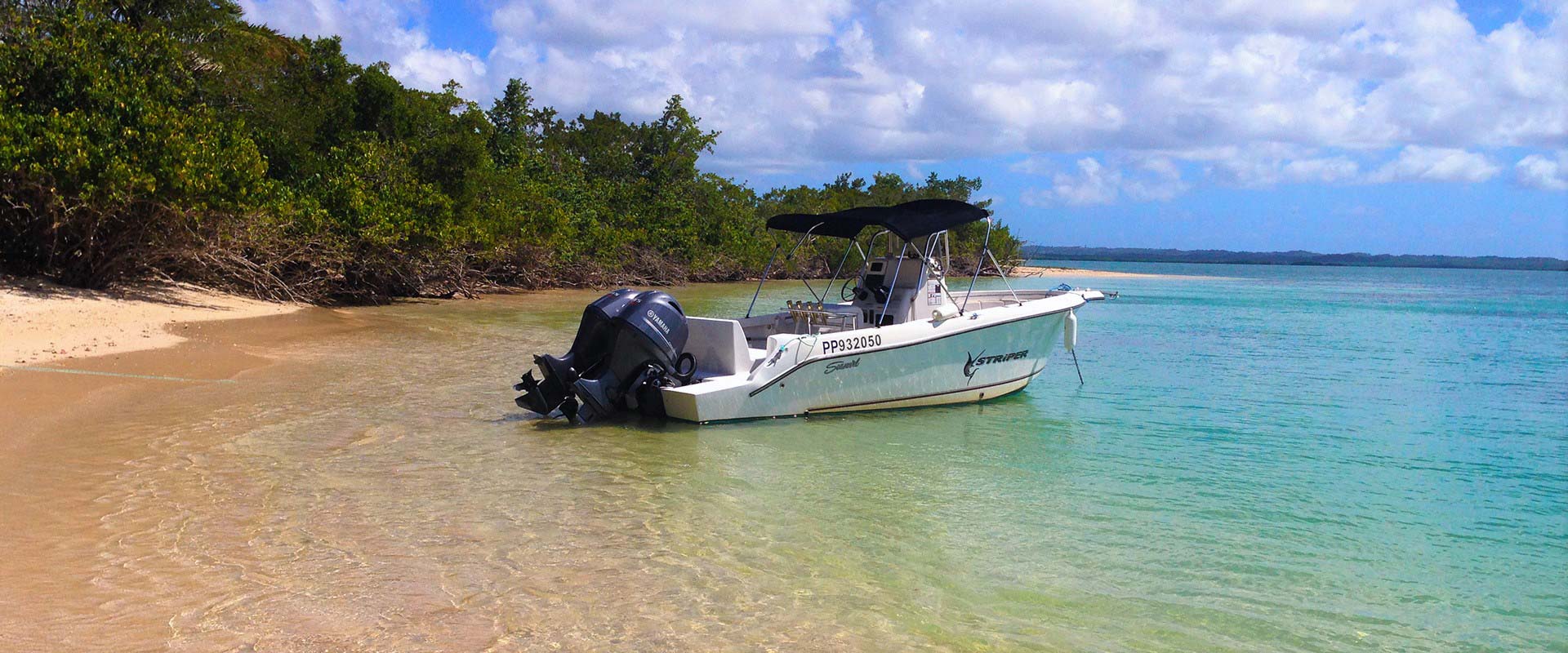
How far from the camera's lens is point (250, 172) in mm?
16219

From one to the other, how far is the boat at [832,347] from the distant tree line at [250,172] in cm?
828

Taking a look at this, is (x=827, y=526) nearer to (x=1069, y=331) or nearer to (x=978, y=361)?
(x=978, y=361)

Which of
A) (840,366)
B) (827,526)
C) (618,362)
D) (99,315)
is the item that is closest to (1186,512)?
(827,526)

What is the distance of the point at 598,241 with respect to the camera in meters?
33.5

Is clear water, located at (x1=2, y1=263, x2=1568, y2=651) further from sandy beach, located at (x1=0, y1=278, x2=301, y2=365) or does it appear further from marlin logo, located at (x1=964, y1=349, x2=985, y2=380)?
sandy beach, located at (x1=0, y1=278, x2=301, y2=365)

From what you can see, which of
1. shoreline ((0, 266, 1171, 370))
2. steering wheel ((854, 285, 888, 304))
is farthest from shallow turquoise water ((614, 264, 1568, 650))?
shoreline ((0, 266, 1171, 370))

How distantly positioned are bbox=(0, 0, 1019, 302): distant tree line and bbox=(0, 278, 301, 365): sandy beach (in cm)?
49

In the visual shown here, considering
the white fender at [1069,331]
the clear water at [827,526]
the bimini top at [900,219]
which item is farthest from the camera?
the white fender at [1069,331]

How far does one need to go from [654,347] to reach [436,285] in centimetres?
1696

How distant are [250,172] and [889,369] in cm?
1102

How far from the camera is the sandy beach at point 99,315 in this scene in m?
11.6

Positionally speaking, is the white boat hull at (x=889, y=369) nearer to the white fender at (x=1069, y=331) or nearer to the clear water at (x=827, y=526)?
the white fender at (x=1069, y=331)

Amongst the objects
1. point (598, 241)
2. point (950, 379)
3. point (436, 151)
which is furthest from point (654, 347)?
point (598, 241)

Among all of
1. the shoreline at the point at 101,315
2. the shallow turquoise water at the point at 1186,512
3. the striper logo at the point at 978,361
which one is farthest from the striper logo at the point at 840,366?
the shoreline at the point at 101,315
